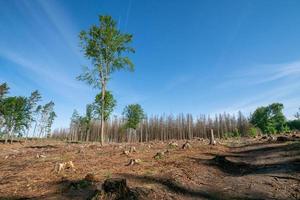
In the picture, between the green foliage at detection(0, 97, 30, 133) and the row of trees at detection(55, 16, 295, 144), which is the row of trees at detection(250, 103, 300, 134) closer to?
the row of trees at detection(55, 16, 295, 144)

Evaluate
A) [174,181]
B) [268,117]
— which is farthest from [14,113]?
[268,117]

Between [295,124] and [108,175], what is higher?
[295,124]

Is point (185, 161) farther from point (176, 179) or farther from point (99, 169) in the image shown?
point (99, 169)

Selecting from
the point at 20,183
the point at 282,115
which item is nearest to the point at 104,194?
the point at 20,183

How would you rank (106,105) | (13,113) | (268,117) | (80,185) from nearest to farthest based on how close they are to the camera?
1. (80,185)
2. (106,105)
3. (13,113)
4. (268,117)

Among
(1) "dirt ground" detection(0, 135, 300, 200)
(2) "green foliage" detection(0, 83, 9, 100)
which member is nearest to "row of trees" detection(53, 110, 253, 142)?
(2) "green foliage" detection(0, 83, 9, 100)

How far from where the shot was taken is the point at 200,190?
4664 millimetres

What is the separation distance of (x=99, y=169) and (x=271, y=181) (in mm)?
4654

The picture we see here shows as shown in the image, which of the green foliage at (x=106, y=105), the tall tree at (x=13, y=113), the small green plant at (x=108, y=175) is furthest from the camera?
the tall tree at (x=13, y=113)

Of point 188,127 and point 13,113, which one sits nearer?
point 13,113

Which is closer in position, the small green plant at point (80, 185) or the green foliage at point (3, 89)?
the small green plant at point (80, 185)

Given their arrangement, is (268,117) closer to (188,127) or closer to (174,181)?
(188,127)

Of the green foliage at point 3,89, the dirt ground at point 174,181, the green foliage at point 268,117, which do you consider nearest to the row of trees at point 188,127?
the green foliage at point 268,117

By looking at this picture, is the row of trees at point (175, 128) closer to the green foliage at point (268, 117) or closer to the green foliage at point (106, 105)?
the green foliage at point (268, 117)
